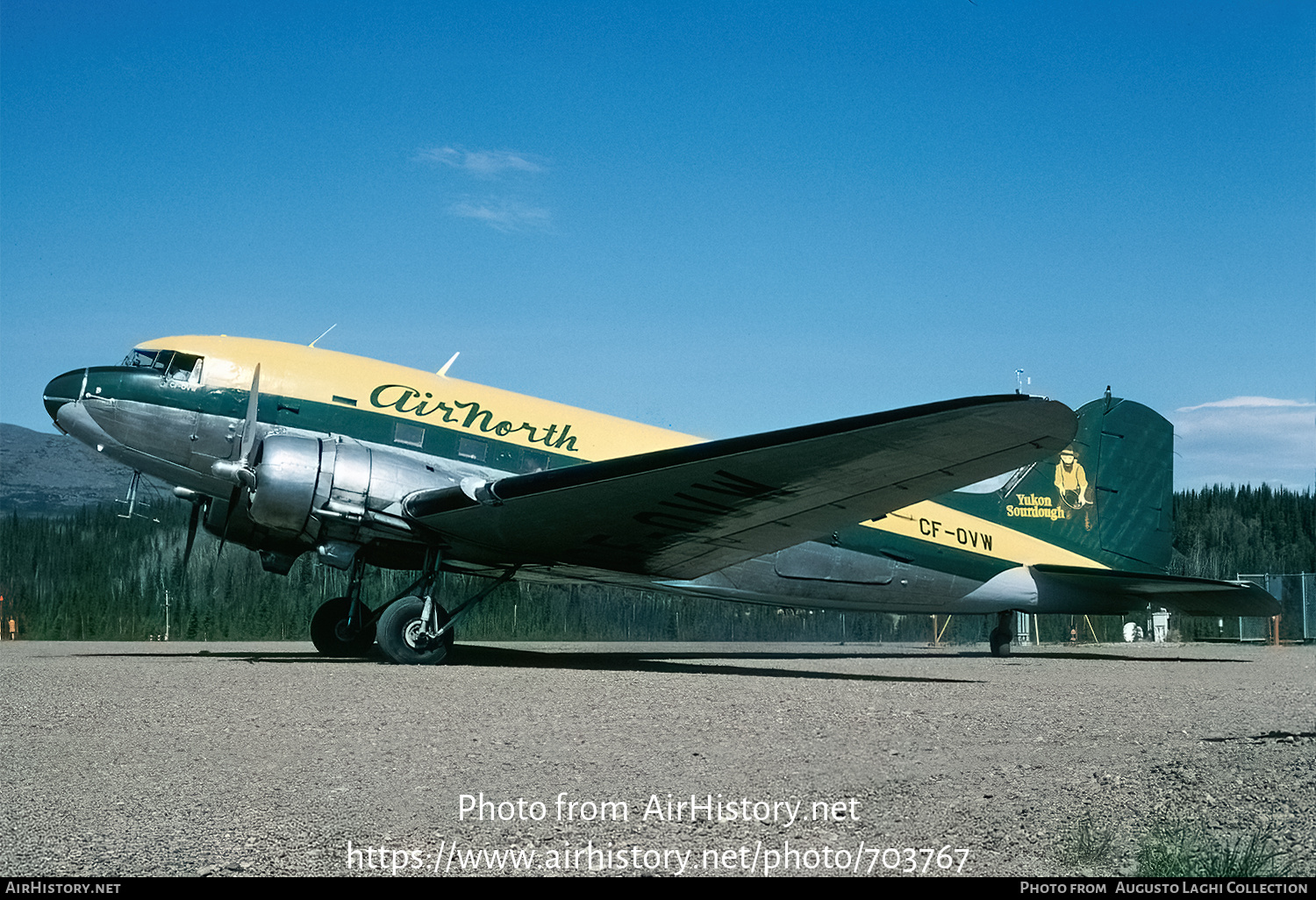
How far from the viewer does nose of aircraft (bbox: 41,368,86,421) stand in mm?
12305

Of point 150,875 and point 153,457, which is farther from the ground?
point 153,457

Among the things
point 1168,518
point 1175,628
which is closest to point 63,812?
point 1168,518

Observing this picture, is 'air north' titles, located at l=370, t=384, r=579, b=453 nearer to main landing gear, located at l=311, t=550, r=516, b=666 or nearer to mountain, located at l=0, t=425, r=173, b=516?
main landing gear, located at l=311, t=550, r=516, b=666

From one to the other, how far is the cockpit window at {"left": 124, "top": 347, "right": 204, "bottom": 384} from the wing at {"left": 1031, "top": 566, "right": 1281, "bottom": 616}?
1381 cm

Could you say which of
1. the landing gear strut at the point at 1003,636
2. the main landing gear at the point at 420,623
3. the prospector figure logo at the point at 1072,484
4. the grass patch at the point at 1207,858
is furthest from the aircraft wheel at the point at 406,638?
the prospector figure logo at the point at 1072,484

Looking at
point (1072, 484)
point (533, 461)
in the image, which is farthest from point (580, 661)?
point (1072, 484)

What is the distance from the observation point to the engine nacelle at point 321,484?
10.9 metres

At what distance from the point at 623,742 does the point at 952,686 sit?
541cm

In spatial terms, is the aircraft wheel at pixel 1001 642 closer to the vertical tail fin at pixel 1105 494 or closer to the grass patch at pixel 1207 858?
the vertical tail fin at pixel 1105 494

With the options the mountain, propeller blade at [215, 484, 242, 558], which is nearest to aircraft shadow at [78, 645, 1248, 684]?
propeller blade at [215, 484, 242, 558]

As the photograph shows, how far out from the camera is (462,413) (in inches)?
515

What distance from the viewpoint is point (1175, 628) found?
29.4 m

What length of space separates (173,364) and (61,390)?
1452 millimetres
